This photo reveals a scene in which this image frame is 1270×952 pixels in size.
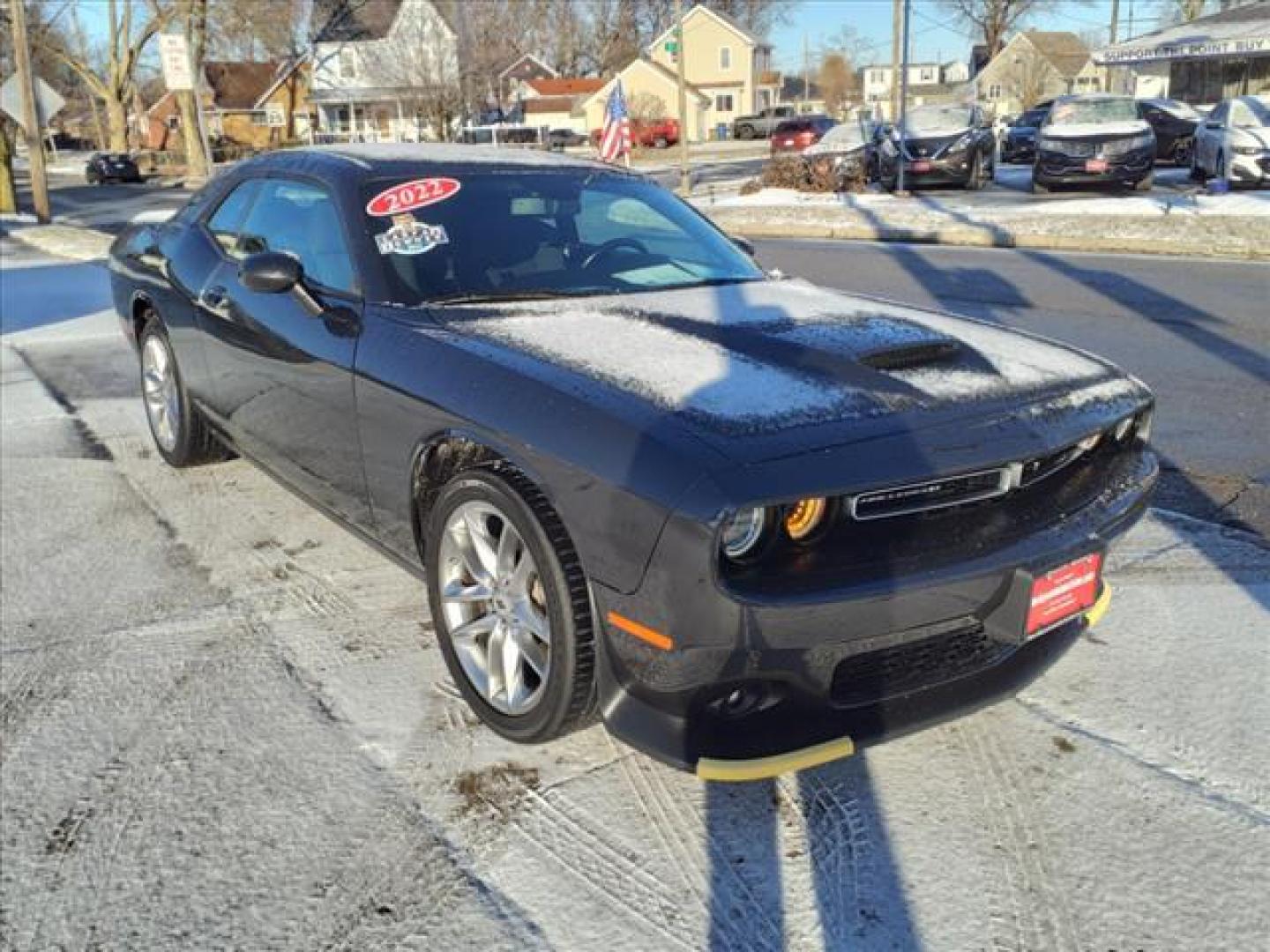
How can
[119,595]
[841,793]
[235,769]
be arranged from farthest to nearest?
[119,595] → [235,769] → [841,793]

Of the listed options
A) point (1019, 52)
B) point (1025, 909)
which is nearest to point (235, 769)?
point (1025, 909)

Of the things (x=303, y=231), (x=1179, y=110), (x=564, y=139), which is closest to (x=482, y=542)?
(x=303, y=231)

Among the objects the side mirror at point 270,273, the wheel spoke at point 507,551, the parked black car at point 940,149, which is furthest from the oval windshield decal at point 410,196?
the parked black car at point 940,149

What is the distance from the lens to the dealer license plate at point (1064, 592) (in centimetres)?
252

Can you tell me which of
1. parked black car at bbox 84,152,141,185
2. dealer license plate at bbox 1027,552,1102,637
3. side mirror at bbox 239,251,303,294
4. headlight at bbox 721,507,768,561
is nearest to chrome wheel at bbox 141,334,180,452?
side mirror at bbox 239,251,303,294

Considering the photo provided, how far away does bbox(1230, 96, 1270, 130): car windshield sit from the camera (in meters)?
18.1

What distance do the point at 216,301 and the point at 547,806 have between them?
2690 mm

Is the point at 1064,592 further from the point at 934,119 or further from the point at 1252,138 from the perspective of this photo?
the point at 934,119

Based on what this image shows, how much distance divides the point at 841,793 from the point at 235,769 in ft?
5.05

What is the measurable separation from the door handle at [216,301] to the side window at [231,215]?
0.19 meters

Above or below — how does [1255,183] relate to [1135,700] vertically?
above

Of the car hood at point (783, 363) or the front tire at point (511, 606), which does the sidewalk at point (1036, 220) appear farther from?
the front tire at point (511, 606)

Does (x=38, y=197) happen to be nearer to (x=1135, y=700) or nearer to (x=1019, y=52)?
(x=1135, y=700)

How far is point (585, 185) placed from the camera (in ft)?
13.7
